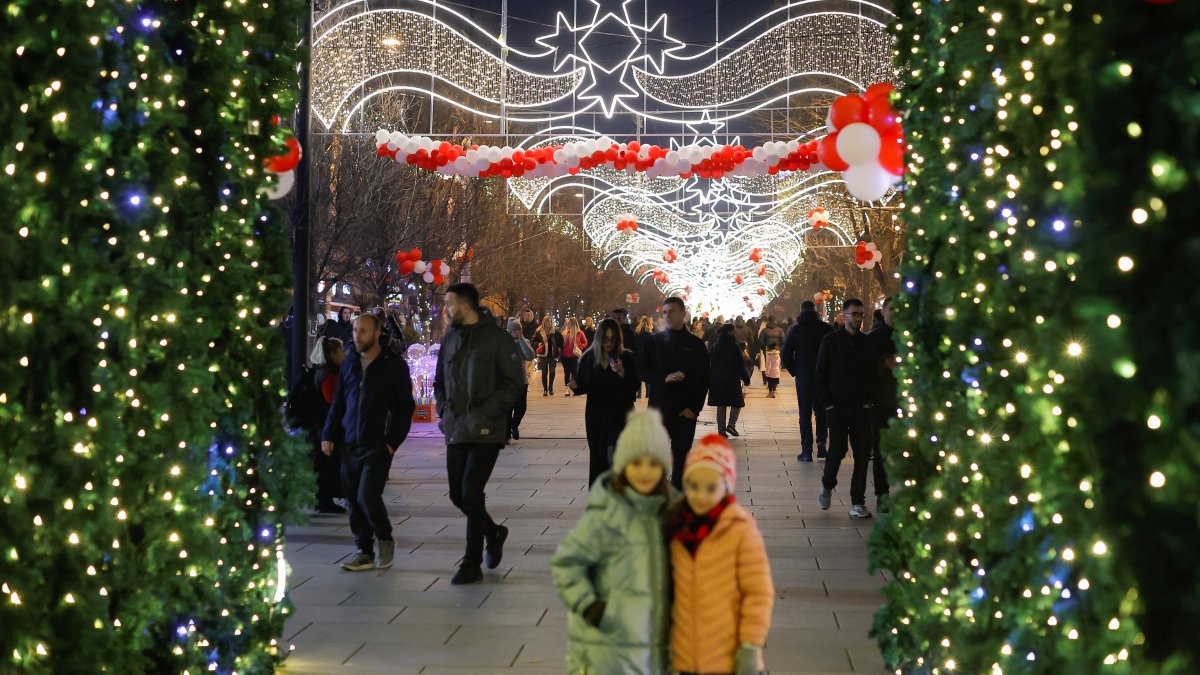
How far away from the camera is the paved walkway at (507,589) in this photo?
A: 700 cm

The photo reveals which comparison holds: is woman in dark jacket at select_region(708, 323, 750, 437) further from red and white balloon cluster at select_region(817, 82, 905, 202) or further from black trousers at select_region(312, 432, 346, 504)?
black trousers at select_region(312, 432, 346, 504)

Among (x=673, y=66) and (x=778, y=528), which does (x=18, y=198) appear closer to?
(x=778, y=528)

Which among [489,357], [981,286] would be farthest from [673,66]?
[981,286]

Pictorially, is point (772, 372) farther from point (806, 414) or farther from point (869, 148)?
point (869, 148)

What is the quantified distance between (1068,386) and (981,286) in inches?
83.9

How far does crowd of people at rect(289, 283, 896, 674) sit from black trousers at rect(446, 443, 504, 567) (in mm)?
12

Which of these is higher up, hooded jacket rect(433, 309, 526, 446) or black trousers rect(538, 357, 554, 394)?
hooded jacket rect(433, 309, 526, 446)

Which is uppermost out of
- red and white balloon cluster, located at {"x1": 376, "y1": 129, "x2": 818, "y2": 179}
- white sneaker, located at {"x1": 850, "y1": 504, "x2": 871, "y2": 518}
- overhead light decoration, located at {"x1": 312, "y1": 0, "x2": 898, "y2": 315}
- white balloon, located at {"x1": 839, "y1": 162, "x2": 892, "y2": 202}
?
overhead light decoration, located at {"x1": 312, "y1": 0, "x2": 898, "y2": 315}

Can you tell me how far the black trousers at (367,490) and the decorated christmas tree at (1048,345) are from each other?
4167mm

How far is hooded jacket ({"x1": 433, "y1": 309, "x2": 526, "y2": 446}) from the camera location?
911 cm

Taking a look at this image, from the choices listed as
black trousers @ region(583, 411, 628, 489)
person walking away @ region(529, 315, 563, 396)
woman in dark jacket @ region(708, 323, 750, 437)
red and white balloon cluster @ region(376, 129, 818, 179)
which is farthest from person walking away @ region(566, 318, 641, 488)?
person walking away @ region(529, 315, 563, 396)

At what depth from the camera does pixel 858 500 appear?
11977 millimetres

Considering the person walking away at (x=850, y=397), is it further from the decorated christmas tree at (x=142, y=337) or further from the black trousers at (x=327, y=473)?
the decorated christmas tree at (x=142, y=337)

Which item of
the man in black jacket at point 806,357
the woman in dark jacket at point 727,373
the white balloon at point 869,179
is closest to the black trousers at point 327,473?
the white balloon at point 869,179
